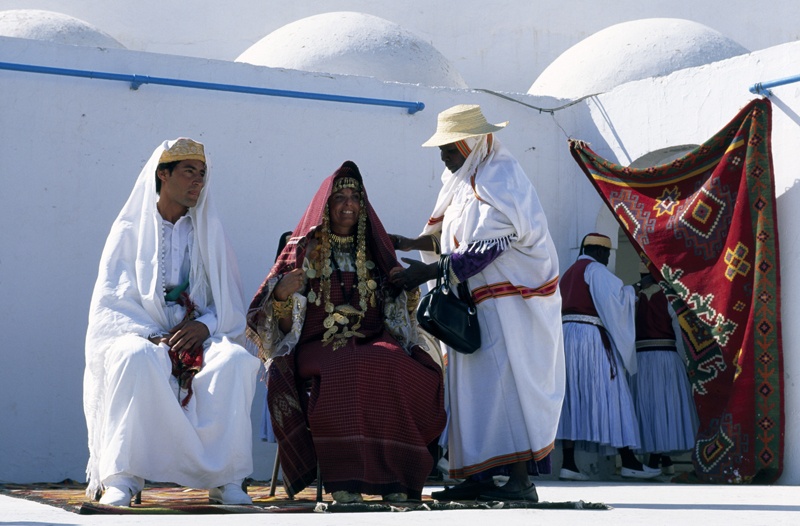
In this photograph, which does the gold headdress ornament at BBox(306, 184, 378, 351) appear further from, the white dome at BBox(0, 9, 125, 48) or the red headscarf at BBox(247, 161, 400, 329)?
the white dome at BBox(0, 9, 125, 48)

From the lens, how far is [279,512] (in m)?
4.96

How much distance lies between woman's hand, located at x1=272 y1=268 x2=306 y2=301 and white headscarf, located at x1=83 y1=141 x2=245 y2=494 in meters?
0.34

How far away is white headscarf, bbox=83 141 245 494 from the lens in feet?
19.0

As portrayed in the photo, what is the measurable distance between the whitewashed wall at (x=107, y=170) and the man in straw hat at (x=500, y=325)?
8.27ft

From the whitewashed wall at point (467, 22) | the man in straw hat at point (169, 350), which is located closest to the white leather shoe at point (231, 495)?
the man in straw hat at point (169, 350)

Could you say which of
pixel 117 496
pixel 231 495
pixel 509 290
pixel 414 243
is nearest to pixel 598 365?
pixel 414 243

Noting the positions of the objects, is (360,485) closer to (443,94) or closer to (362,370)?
(362,370)

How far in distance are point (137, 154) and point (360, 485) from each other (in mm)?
3321

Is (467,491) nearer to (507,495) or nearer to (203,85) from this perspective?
(507,495)

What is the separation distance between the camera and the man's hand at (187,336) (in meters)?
5.71

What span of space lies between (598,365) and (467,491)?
280 centimetres

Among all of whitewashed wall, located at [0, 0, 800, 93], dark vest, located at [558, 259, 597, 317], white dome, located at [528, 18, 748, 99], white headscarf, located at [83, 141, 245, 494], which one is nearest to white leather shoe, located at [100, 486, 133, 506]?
white headscarf, located at [83, 141, 245, 494]

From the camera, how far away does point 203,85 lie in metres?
7.99

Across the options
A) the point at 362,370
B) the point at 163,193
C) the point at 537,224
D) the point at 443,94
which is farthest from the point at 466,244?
the point at 443,94
